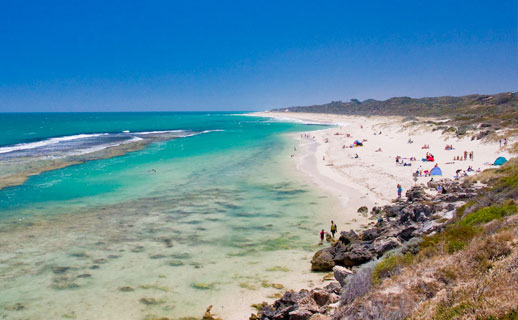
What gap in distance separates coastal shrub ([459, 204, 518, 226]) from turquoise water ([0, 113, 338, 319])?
19.9ft

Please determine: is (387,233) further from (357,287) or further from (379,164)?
(379,164)

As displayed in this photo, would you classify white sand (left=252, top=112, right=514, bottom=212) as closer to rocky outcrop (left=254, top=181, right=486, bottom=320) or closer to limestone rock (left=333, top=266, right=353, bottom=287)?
rocky outcrop (left=254, top=181, right=486, bottom=320)

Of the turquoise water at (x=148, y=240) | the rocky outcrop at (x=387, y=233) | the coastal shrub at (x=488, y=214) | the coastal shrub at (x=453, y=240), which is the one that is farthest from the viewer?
the rocky outcrop at (x=387, y=233)

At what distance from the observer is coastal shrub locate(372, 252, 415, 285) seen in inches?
341

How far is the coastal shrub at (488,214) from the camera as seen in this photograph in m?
10.3

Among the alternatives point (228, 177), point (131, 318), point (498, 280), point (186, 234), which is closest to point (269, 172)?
point (228, 177)

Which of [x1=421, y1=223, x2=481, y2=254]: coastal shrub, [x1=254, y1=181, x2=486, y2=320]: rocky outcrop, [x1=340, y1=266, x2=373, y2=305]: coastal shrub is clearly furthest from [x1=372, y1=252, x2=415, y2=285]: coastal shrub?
[x1=421, y1=223, x2=481, y2=254]: coastal shrub

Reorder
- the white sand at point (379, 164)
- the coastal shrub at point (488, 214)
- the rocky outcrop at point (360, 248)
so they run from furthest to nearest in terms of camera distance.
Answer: the white sand at point (379, 164)
the coastal shrub at point (488, 214)
the rocky outcrop at point (360, 248)

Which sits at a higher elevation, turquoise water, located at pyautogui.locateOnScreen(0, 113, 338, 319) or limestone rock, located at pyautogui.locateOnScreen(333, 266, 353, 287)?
limestone rock, located at pyautogui.locateOnScreen(333, 266, 353, 287)

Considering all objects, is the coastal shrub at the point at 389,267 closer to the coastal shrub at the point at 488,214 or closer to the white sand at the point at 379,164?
the coastal shrub at the point at 488,214

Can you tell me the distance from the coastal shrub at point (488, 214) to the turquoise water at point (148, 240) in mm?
6063

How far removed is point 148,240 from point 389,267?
39.1 ft

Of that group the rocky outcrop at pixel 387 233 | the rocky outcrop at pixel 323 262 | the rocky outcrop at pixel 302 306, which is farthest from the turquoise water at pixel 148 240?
the rocky outcrop at pixel 302 306

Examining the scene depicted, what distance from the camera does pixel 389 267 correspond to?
29.3 ft
